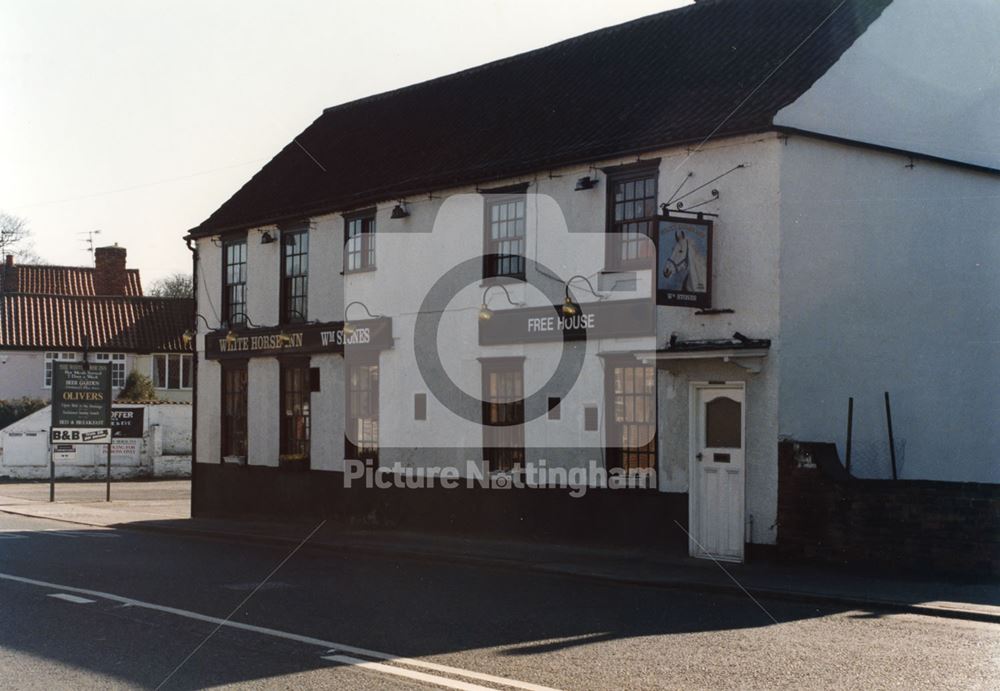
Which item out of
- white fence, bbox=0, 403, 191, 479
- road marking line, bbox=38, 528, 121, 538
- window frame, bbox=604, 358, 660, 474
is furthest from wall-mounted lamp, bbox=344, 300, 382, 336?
white fence, bbox=0, 403, 191, 479

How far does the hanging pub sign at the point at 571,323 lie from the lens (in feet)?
60.4

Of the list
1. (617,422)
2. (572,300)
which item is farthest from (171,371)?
(617,422)

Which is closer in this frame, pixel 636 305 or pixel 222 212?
pixel 636 305

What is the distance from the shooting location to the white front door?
1692 centimetres

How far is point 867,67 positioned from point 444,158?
8370mm

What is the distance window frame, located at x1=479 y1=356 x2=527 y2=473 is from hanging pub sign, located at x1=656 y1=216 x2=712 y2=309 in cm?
441

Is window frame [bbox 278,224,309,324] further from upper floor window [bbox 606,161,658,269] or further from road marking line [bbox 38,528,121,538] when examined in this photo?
upper floor window [bbox 606,161,658,269]

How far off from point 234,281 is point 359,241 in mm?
5104

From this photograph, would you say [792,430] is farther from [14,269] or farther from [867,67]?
[14,269]

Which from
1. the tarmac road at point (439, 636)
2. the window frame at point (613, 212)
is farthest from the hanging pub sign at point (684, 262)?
the tarmac road at point (439, 636)

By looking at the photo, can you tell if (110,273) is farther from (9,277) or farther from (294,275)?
(294,275)

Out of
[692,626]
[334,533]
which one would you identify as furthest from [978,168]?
[334,533]

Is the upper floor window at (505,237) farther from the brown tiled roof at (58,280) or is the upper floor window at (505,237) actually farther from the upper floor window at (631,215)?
the brown tiled roof at (58,280)

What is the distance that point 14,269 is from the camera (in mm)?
61812
